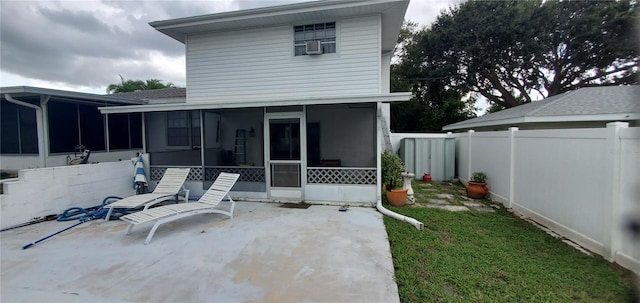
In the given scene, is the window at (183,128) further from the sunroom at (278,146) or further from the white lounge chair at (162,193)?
A: the white lounge chair at (162,193)

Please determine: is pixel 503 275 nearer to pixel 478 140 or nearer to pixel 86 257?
pixel 86 257

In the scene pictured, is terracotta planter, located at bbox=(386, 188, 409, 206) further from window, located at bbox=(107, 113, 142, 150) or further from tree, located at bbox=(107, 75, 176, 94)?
tree, located at bbox=(107, 75, 176, 94)

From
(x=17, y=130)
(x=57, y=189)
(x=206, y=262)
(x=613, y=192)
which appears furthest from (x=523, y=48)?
(x=17, y=130)

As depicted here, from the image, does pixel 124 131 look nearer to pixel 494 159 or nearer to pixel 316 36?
pixel 316 36

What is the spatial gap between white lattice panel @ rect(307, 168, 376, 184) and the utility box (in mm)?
4721

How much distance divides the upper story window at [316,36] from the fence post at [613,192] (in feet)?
19.4

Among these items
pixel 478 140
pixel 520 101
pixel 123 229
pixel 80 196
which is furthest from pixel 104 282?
pixel 520 101

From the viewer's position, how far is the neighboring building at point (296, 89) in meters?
6.86

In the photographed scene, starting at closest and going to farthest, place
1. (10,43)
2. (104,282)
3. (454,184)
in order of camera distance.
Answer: (104,282) < (10,43) < (454,184)

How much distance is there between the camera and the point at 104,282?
125 inches

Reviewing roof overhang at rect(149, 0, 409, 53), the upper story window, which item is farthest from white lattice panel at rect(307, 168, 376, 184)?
roof overhang at rect(149, 0, 409, 53)

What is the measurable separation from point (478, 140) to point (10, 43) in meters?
11.8

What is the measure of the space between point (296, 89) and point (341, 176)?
2884 mm

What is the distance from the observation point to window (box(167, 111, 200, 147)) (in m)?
10.3
